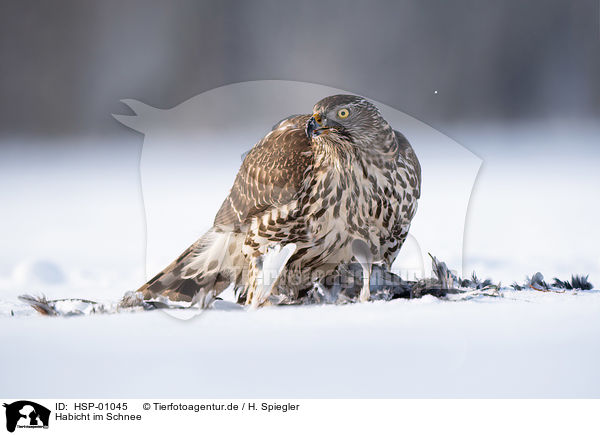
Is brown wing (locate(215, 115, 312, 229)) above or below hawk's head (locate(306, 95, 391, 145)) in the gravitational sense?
below

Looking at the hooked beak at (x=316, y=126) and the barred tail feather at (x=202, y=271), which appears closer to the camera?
the hooked beak at (x=316, y=126)

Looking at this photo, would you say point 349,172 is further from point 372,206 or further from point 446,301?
point 446,301

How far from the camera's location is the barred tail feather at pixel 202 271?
1033 mm

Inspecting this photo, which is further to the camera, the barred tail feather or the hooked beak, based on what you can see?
the barred tail feather

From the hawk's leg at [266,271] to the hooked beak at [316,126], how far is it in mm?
200

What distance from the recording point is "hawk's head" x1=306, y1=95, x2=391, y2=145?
0.94 m

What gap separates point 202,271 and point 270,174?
22 centimetres

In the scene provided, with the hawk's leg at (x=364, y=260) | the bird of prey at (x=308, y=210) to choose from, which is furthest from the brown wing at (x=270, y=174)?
the hawk's leg at (x=364, y=260)

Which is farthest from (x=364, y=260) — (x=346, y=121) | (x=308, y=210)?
(x=346, y=121)
